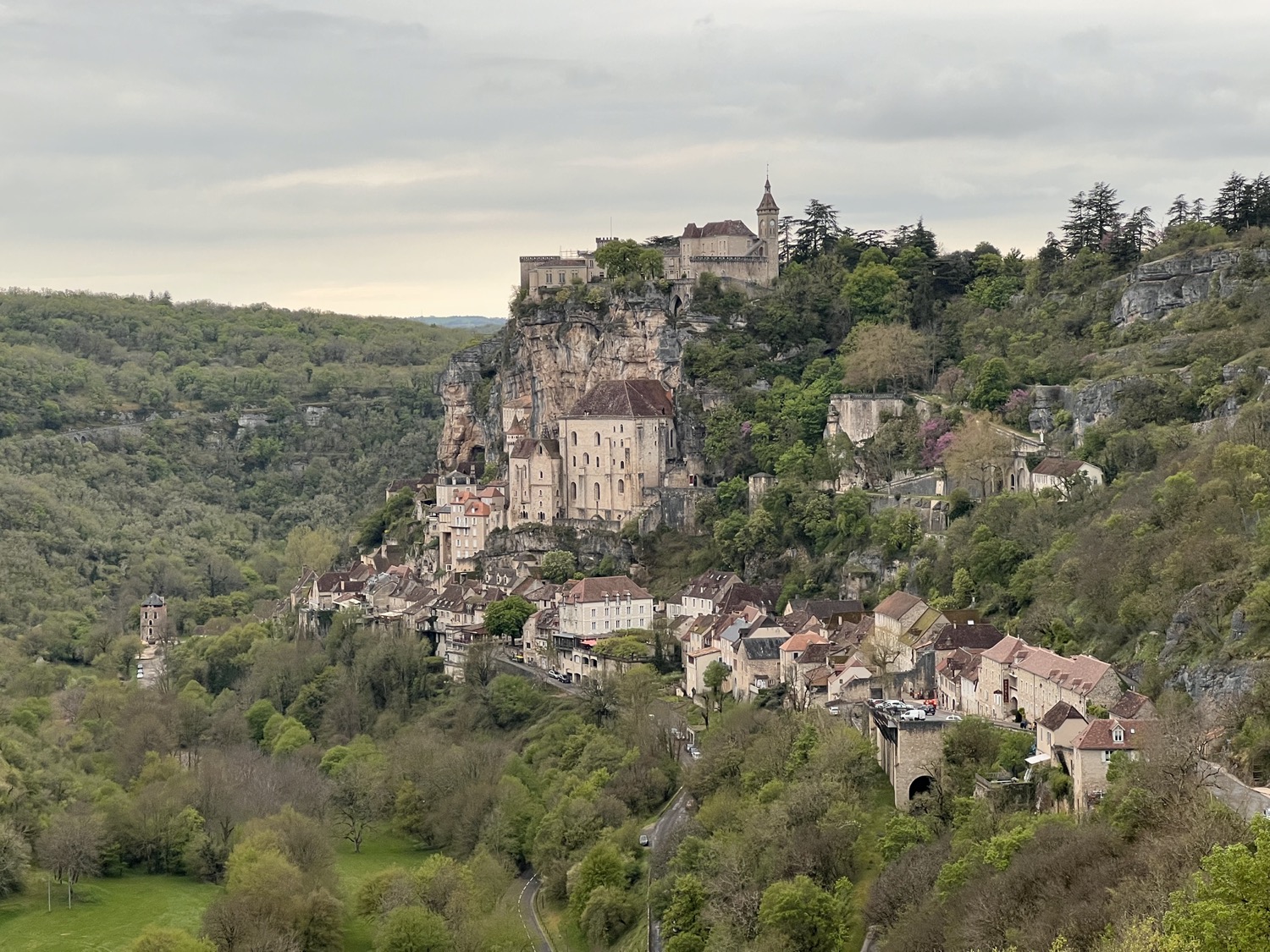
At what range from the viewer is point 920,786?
4753cm

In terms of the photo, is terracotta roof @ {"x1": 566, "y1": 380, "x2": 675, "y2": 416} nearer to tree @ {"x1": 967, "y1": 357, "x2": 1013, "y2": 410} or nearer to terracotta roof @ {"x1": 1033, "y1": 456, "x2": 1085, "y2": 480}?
tree @ {"x1": 967, "y1": 357, "x2": 1013, "y2": 410}

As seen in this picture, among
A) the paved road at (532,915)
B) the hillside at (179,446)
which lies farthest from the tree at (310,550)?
the paved road at (532,915)

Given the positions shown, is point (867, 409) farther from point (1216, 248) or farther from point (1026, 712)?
point (1026, 712)

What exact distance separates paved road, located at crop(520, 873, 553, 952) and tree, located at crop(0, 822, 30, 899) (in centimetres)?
1605

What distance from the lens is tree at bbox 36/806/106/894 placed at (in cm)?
6062

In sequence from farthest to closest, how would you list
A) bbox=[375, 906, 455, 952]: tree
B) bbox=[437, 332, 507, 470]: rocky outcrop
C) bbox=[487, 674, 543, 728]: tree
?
1. bbox=[437, 332, 507, 470]: rocky outcrop
2. bbox=[487, 674, 543, 728]: tree
3. bbox=[375, 906, 455, 952]: tree

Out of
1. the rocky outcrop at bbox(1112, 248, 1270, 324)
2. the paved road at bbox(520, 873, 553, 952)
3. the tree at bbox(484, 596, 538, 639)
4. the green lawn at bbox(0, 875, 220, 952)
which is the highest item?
Result: the rocky outcrop at bbox(1112, 248, 1270, 324)

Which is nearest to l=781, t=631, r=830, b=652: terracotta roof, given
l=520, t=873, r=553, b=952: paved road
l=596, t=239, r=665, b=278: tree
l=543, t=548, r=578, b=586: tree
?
l=520, t=873, r=553, b=952: paved road

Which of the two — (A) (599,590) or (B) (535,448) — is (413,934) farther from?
(B) (535,448)

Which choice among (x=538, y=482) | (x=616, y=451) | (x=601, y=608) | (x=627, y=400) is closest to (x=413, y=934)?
(x=601, y=608)

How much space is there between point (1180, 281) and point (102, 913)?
48.4 metres

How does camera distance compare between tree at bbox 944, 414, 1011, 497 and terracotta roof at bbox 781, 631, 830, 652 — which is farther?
tree at bbox 944, 414, 1011, 497

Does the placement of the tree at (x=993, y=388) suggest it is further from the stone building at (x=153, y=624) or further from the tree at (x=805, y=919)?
the stone building at (x=153, y=624)

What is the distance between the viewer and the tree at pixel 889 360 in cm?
8100
